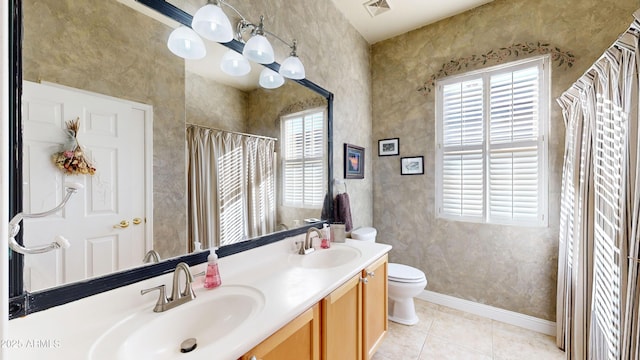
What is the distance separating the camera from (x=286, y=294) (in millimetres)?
1046

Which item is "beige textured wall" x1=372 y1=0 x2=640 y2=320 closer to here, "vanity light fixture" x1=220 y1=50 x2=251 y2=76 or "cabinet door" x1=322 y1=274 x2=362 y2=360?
"cabinet door" x1=322 y1=274 x2=362 y2=360

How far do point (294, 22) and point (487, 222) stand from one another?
2368mm

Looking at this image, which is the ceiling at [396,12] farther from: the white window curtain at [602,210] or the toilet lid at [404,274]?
the toilet lid at [404,274]

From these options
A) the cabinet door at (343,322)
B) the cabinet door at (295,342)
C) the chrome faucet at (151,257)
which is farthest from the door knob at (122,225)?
the cabinet door at (343,322)

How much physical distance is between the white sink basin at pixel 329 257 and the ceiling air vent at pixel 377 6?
2.12m

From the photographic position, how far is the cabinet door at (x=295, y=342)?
818 mm

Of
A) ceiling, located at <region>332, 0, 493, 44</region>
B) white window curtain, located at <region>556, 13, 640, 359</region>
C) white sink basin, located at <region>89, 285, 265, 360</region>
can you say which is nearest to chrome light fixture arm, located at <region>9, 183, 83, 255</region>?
white sink basin, located at <region>89, 285, 265, 360</region>

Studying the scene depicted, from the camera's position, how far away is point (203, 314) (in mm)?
952

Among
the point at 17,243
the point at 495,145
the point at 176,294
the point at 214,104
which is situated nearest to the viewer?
the point at 17,243

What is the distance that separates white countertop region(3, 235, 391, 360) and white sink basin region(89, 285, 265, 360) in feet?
0.08

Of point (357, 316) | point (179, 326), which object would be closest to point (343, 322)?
point (357, 316)

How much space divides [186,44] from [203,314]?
45.8 inches

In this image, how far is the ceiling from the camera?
2234 millimetres

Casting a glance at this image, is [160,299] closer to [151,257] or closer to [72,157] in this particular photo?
[151,257]
